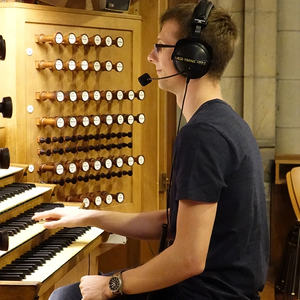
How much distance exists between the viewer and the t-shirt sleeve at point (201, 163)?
5.96ft

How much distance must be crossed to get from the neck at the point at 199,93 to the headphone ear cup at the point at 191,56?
3 cm

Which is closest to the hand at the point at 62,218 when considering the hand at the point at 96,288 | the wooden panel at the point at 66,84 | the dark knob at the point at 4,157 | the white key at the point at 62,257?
the white key at the point at 62,257

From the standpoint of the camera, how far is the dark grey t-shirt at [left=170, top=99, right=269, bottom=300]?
5.99 feet

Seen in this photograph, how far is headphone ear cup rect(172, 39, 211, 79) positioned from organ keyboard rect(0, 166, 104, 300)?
2.65 ft

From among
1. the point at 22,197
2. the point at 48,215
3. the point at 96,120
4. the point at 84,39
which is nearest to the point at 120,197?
the point at 96,120

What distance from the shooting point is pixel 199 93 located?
2.05 meters

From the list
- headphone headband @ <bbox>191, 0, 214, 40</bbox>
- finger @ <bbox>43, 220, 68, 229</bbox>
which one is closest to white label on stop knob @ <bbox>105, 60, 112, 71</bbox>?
finger @ <bbox>43, 220, 68, 229</bbox>

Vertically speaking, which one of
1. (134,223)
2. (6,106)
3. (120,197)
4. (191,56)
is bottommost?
(120,197)

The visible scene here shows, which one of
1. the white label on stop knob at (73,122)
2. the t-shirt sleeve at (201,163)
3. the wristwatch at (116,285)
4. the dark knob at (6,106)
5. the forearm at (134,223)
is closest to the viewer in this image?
the t-shirt sleeve at (201,163)

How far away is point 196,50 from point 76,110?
2.20 meters

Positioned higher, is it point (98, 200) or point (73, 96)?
point (73, 96)

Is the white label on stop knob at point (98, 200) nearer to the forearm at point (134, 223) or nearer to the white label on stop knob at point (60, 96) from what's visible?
the white label on stop knob at point (60, 96)

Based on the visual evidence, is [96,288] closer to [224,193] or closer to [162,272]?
[162,272]

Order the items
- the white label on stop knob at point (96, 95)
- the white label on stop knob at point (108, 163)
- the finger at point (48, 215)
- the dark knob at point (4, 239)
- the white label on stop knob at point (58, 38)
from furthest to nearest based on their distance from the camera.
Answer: the white label on stop knob at point (108, 163) < the white label on stop knob at point (96, 95) < the white label on stop knob at point (58, 38) < the finger at point (48, 215) < the dark knob at point (4, 239)
